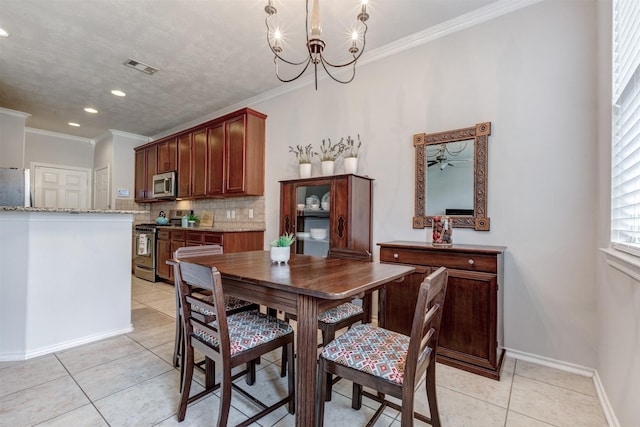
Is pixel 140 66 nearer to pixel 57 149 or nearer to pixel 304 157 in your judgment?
pixel 304 157

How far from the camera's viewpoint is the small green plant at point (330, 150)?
3299 millimetres

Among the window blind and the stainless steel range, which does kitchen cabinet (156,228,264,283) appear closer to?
the stainless steel range

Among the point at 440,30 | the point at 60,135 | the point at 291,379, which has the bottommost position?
the point at 291,379

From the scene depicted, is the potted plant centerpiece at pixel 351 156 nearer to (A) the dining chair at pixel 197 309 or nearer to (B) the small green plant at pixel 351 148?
(B) the small green plant at pixel 351 148

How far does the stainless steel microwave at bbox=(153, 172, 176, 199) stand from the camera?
16.7ft

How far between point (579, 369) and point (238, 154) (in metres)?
4.00

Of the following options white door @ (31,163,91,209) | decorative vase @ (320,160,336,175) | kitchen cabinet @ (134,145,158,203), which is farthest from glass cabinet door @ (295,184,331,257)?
white door @ (31,163,91,209)

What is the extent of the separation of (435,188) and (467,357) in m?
1.36

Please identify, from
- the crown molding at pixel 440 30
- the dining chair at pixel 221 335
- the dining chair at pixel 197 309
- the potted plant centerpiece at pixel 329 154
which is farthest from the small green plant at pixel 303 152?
the dining chair at pixel 221 335

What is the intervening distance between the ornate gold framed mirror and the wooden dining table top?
3.83ft

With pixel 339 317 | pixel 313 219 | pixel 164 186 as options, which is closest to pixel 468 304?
pixel 339 317

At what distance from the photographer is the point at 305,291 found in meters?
1.15

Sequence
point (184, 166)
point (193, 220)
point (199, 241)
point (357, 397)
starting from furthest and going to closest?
point (193, 220), point (184, 166), point (199, 241), point (357, 397)

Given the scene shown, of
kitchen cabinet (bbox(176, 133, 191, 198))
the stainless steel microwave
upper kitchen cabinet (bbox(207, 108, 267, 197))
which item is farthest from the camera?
the stainless steel microwave
